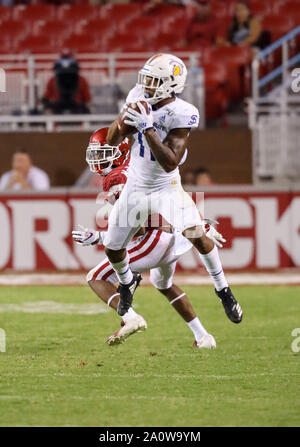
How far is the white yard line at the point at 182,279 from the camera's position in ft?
38.5

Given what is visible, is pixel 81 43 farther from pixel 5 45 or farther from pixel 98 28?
pixel 5 45

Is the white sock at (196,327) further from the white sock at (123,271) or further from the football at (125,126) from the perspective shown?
the football at (125,126)

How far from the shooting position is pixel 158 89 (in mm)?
6719

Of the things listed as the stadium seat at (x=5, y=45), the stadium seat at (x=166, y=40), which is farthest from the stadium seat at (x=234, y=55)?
the stadium seat at (x=5, y=45)

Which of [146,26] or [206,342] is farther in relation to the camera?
[146,26]

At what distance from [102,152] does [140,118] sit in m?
0.76

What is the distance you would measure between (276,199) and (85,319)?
A: 4.14 meters

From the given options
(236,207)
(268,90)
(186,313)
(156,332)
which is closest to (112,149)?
(186,313)

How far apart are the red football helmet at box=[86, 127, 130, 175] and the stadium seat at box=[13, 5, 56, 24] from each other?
11.1 m

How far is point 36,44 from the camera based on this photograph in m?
16.8

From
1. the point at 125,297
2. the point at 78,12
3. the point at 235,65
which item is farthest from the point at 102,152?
the point at 78,12

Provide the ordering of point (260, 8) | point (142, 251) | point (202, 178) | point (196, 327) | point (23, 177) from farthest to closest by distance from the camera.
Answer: point (260, 8)
point (23, 177)
point (202, 178)
point (196, 327)
point (142, 251)

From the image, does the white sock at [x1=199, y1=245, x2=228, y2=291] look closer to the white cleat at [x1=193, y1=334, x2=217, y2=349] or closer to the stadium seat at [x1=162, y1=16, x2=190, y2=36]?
the white cleat at [x1=193, y1=334, x2=217, y2=349]
